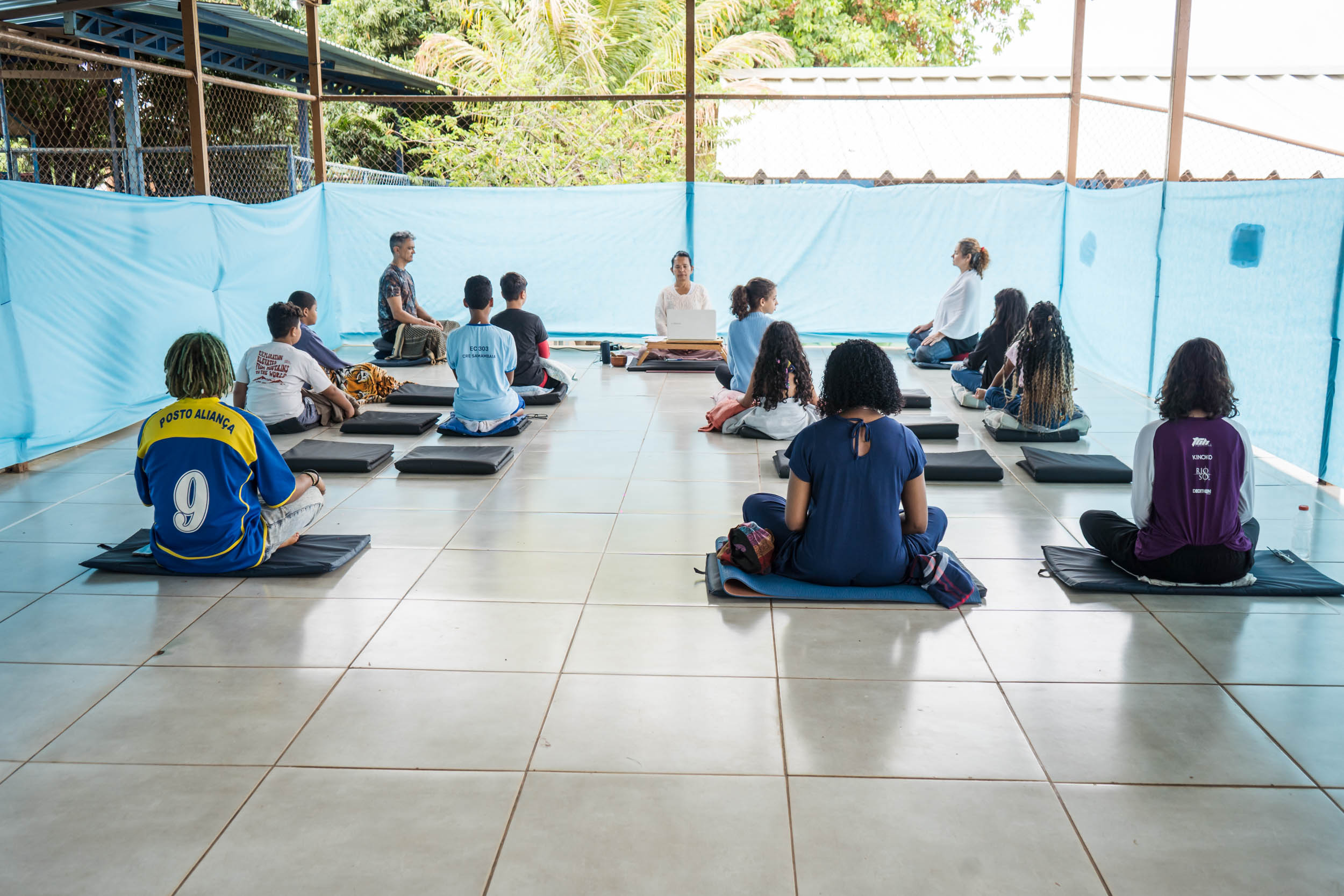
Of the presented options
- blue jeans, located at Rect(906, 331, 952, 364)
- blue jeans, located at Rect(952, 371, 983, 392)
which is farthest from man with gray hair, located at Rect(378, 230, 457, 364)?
blue jeans, located at Rect(952, 371, 983, 392)

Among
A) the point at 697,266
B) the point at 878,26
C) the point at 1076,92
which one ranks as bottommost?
the point at 697,266

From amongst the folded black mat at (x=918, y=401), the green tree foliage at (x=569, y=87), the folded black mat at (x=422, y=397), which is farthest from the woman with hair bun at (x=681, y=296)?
the green tree foliage at (x=569, y=87)

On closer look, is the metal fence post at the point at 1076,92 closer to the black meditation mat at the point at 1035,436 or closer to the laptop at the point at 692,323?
the laptop at the point at 692,323

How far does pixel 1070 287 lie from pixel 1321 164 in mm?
3369

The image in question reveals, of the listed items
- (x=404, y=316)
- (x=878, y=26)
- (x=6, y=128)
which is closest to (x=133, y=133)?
(x=6, y=128)

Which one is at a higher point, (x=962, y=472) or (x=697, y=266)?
(x=697, y=266)

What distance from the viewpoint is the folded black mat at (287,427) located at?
7688 mm

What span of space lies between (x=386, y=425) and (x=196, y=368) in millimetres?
3259

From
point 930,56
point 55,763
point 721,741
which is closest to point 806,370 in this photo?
point 721,741

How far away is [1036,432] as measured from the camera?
743 cm

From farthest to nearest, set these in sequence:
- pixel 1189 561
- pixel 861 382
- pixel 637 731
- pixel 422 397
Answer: pixel 422 397 < pixel 1189 561 < pixel 861 382 < pixel 637 731

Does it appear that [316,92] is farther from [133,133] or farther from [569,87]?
[569,87]

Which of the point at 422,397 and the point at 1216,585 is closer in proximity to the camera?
the point at 1216,585

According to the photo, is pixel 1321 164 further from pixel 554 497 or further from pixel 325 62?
pixel 325 62
